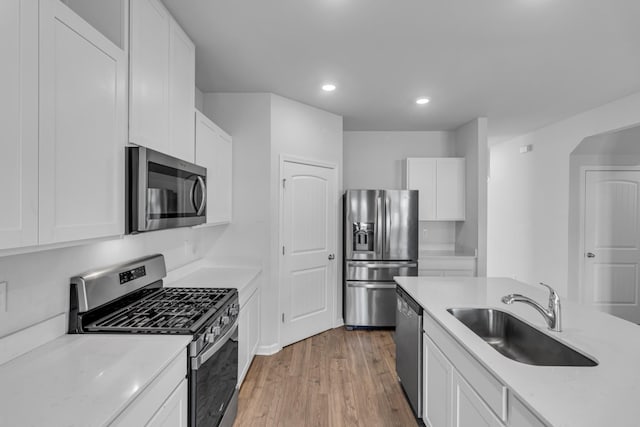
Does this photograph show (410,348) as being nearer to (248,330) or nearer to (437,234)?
(248,330)

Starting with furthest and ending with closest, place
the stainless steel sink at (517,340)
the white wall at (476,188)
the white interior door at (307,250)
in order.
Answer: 1. the white wall at (476,188)
2. the white interior door at (307,250)
3. the stainless steel sink at (517,340)

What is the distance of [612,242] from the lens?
455cm

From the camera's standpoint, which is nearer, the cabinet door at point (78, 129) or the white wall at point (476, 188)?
the cabinet door at point (78, 129)

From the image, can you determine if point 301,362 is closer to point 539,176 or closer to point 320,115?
point 320,115

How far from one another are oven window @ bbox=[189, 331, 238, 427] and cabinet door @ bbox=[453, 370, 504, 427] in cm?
121

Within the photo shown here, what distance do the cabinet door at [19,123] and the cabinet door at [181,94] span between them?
3.17ft

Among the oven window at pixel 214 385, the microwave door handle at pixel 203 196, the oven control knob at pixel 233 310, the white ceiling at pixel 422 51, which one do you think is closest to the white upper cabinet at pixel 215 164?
the microwave door handle at pixel 203 196

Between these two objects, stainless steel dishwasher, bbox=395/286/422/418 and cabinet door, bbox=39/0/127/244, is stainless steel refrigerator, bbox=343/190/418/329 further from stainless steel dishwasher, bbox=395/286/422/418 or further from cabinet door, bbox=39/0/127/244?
cabinet door, bbox=39/0/127/244

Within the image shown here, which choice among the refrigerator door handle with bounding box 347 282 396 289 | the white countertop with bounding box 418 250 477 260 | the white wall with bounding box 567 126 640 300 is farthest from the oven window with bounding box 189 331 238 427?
the white wall with bounding box 567 126 640 300

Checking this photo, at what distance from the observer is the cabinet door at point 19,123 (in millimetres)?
969

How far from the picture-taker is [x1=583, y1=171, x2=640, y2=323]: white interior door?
450 cm

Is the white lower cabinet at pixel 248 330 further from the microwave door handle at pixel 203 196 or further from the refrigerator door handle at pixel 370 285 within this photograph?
the refrigerator door handle at pixel 370 285

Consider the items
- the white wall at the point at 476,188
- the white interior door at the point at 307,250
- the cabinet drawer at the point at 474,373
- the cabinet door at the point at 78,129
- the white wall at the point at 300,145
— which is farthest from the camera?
the white wall at the point at 476,188

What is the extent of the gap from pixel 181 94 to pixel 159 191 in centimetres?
78
